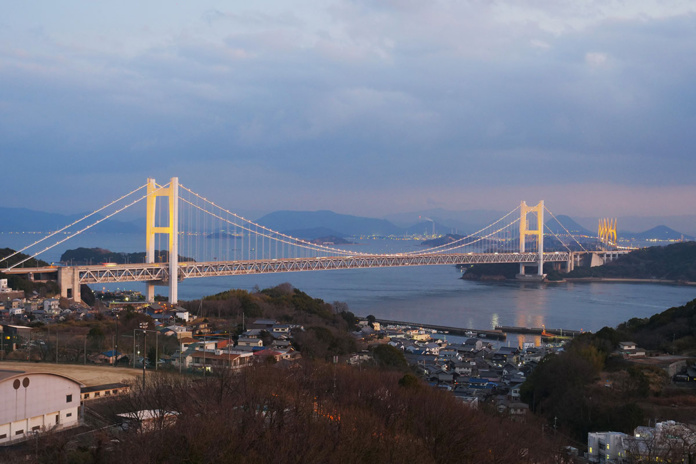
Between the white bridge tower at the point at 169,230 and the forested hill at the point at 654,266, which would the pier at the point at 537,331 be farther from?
the forested hill at the point at 654,266

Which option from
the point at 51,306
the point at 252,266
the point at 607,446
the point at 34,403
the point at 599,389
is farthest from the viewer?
the point at 252,266

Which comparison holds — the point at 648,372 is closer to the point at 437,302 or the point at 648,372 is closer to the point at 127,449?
the point at 127,449

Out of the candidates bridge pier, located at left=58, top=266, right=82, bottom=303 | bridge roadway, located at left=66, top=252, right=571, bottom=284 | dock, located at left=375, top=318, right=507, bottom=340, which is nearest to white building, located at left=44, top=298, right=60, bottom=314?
bridge pier, located at left=58, top=266, right=82, bottom=303

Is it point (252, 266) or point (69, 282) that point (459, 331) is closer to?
point (252, 266)

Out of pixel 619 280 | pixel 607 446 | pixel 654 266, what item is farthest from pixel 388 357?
pixel 654 266

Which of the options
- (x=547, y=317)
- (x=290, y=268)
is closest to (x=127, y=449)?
(x=547, y=317)

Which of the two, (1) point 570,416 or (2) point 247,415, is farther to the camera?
(1) point 570,416
